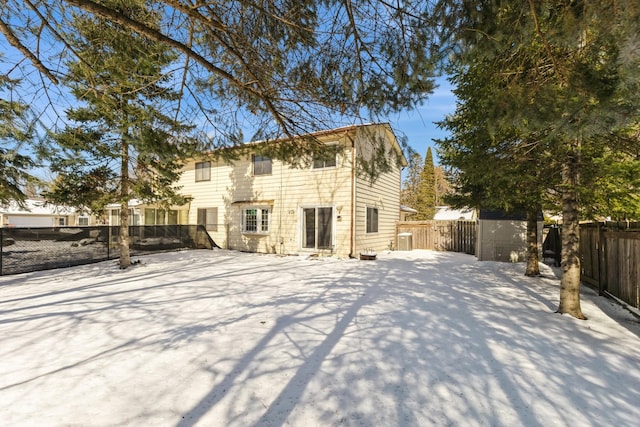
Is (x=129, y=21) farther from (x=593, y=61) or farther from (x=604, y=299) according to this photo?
(x=604, y=299)

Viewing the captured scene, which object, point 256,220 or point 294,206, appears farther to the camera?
point 256,220

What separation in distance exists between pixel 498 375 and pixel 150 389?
3.26 m

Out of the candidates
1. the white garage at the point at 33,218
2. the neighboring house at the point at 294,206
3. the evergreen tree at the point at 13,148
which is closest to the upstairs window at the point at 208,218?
the neighboring house at the point at 294,206

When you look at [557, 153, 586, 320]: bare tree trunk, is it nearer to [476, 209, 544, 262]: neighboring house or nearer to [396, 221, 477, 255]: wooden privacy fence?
[476, 209, 544, 262]: neighboring house

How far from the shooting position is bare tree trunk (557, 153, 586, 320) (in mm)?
4656

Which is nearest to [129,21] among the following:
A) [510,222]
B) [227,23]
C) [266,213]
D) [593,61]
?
[227,23]

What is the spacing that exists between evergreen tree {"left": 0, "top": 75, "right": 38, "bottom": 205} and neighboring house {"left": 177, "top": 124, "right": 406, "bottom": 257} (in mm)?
4800

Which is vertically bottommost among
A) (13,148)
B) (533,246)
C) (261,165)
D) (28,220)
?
(533,246)

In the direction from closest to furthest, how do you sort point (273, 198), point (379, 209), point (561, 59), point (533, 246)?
point (561, 59) → point (533, 246) → point (273, 198) → point (379, 209)

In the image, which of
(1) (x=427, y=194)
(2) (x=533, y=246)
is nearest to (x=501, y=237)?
(2) (x=533, y=246)

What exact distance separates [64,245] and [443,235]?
1508 centimetres

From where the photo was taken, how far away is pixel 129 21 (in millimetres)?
3084

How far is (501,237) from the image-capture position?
35.4 feet

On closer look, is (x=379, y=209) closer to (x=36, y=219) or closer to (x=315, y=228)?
(x=315, y=228)
